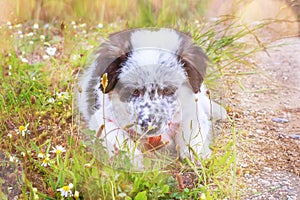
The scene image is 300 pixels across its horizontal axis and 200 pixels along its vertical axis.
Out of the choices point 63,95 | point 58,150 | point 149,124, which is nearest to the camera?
point 149,124

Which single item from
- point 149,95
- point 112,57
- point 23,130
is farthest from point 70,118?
point 149,95

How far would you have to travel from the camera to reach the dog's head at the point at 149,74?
1374mm

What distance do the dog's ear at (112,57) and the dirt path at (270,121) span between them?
0.47 meters

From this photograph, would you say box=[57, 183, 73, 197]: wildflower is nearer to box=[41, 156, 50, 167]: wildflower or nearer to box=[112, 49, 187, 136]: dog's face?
box=[41, 156, 50, 167]: wildflower

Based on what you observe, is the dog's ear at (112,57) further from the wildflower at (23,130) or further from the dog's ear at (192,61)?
the wildflower at (23,130)

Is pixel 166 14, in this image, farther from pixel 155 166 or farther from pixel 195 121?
pixel 155 166

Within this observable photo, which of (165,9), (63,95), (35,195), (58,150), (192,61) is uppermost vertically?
(165,9)

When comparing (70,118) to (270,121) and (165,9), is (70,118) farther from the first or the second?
(270,121)

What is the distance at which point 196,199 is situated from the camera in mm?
1429

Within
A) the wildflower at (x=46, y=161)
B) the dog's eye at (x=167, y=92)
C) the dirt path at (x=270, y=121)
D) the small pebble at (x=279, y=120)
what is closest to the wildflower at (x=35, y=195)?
the wildflower at (x=46, y=161)

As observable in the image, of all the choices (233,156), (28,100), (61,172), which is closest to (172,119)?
(233,156)

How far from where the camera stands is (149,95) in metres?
1.38

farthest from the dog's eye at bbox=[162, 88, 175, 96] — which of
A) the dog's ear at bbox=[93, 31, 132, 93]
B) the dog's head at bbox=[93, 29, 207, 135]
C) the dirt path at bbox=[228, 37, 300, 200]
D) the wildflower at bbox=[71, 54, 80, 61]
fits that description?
the wildflower at bbox=[71, 54, 80, 61]

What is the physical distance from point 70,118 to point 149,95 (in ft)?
1.49
